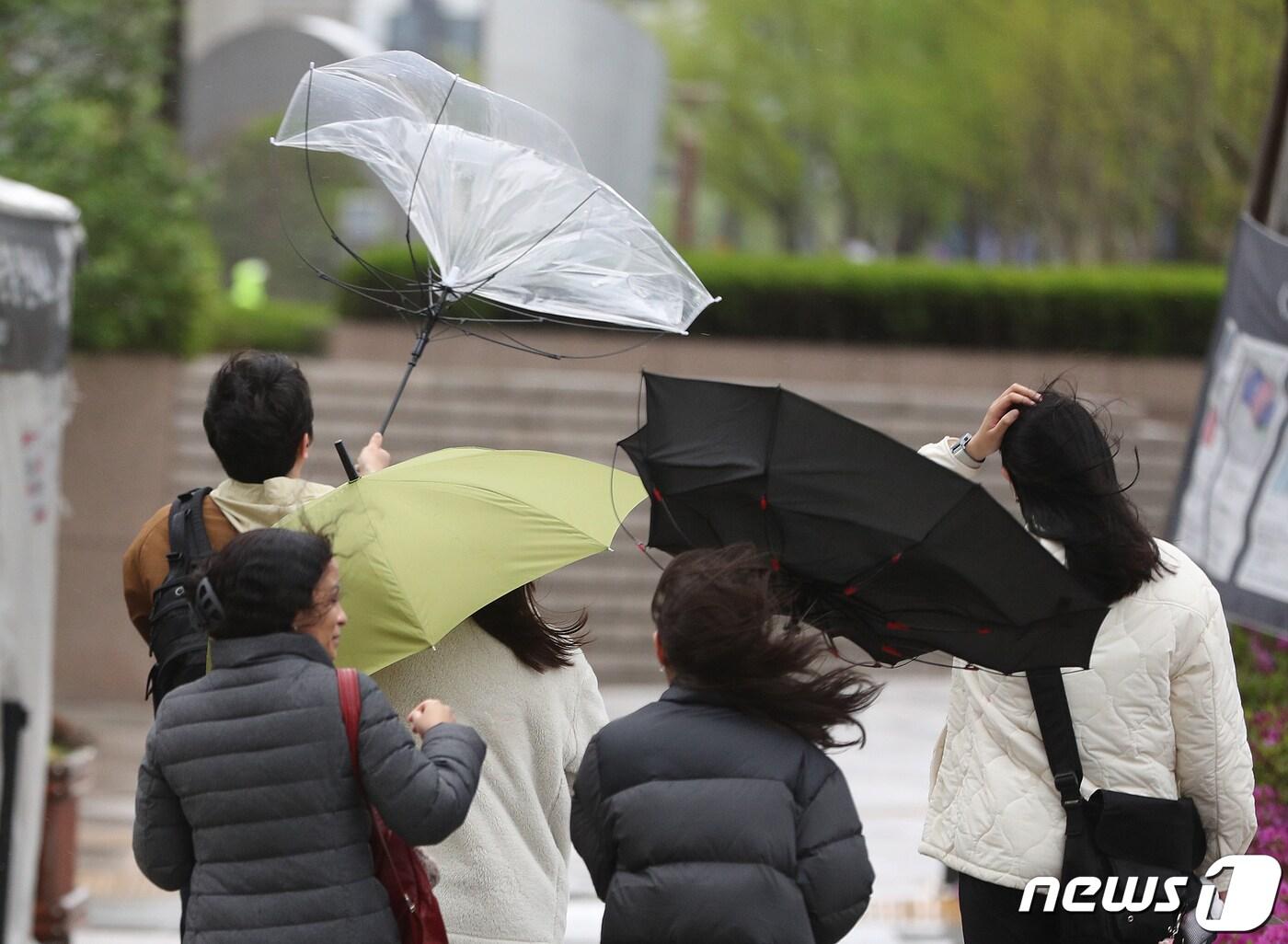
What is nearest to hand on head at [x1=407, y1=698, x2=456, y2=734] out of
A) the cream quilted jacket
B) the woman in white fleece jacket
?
the woman in white fleece jacket

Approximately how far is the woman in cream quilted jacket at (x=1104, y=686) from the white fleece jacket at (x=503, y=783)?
2.71ft

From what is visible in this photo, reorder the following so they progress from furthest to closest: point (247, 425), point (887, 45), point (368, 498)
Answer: point (887, 45) → point (247, 425) → point (368, 498)

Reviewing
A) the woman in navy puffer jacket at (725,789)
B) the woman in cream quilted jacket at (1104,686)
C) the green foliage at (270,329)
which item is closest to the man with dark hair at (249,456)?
the woman in navy puffer jacket at (725,789)

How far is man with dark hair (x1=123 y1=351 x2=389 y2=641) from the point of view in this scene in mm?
3195

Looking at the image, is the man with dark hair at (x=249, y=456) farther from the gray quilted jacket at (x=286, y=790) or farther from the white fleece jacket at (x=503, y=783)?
the gray quilted jacket at (x=286, y=790)

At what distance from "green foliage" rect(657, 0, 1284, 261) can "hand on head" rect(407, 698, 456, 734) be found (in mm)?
14187

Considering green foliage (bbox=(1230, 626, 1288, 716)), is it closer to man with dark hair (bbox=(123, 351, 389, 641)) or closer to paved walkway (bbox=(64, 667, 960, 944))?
paved walkway (bbox=(64, 667, 960, 944))

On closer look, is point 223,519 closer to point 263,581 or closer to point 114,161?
point 263,581

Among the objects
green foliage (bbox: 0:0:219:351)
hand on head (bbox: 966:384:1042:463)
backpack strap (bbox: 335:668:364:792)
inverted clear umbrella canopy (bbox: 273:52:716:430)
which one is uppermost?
inverted clear umbrella canopy (bbox: 273:52:716:430)

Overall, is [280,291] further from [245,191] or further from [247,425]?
[247,425]

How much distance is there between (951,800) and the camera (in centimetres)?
327

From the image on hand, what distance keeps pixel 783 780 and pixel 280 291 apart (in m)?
40.3

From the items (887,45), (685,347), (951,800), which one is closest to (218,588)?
(951,800)

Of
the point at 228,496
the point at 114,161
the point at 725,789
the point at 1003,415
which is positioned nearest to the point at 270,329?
the point at 114,161
